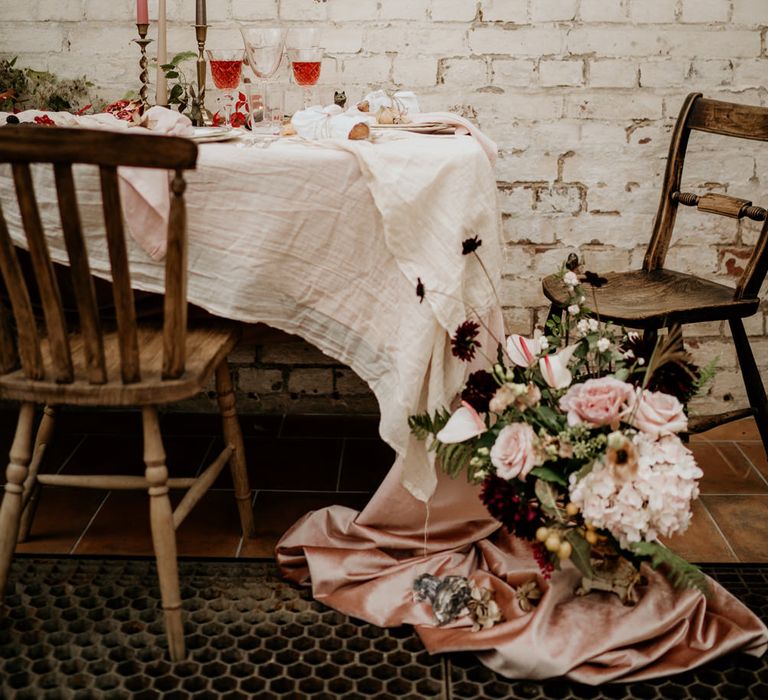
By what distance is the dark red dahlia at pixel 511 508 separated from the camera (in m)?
1.78

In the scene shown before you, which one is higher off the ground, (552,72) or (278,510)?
(552,72)

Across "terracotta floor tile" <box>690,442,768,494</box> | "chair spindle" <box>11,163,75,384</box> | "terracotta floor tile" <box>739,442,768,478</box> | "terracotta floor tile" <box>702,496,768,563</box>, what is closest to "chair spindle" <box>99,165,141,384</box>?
"chair spindle" <box>11,163,75,384</box>

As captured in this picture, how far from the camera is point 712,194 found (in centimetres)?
251

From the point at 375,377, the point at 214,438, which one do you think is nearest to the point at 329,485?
the point at 214,438

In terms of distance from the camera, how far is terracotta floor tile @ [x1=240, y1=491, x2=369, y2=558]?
2234 mm

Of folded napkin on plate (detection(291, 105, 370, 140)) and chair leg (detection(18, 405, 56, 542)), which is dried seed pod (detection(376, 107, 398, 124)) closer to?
folded napkin on plate (detection(291, 105, 370, 140))

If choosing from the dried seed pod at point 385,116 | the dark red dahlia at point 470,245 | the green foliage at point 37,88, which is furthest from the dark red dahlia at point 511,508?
the green foliage at point 37,88

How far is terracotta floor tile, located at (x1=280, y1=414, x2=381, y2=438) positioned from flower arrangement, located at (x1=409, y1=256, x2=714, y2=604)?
98cm

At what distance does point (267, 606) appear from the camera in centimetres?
199

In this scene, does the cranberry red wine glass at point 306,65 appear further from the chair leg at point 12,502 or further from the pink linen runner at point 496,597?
the chair leg at point 12,502

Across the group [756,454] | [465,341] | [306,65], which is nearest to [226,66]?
[306,65]

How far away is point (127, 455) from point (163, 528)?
3.27ft

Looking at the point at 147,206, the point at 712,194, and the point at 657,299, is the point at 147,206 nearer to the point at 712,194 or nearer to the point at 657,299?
the point at 657,299

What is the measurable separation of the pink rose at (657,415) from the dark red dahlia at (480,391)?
27cm
